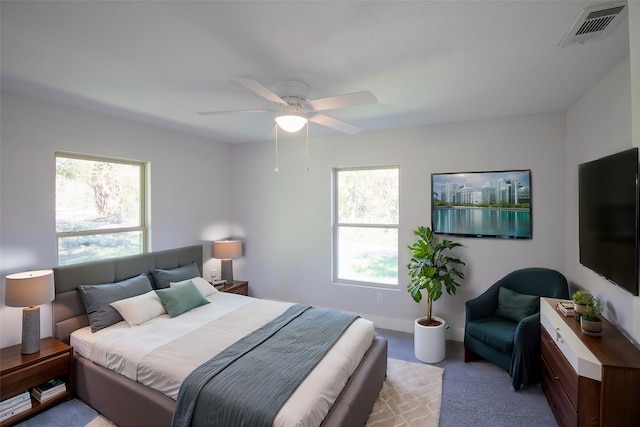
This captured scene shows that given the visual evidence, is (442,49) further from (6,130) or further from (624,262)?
(6,130)

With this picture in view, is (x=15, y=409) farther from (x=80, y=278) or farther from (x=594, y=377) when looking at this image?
(x=594, y=377)

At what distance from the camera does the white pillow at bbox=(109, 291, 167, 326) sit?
9.37ft

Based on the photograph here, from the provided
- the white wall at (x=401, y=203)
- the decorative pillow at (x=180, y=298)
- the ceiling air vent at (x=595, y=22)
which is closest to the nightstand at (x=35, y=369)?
the decorative pillow at (x=180, y=298)

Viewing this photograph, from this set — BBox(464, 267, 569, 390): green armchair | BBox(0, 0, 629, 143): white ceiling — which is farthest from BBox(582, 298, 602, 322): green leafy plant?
BBox(0, 0, 629, 143): white ceiling

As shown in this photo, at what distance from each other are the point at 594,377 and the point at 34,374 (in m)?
3.90

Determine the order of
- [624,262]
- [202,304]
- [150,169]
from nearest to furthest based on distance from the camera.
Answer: [624,262] < [202,304] < [150,169]

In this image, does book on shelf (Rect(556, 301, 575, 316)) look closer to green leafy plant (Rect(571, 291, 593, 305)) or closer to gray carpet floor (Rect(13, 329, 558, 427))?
green leafy plant (Rect(571, 291, 593, 305))

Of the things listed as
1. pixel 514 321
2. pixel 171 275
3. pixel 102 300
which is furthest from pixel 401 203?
pixel 102 300

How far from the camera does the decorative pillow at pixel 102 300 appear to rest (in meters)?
2.79

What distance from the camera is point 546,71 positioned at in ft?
7.40

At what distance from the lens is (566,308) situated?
233 centimetres

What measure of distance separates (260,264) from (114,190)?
7.36ft

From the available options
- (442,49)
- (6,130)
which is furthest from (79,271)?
(442,49)

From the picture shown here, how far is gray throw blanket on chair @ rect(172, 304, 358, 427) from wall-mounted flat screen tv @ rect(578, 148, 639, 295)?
2.01m
